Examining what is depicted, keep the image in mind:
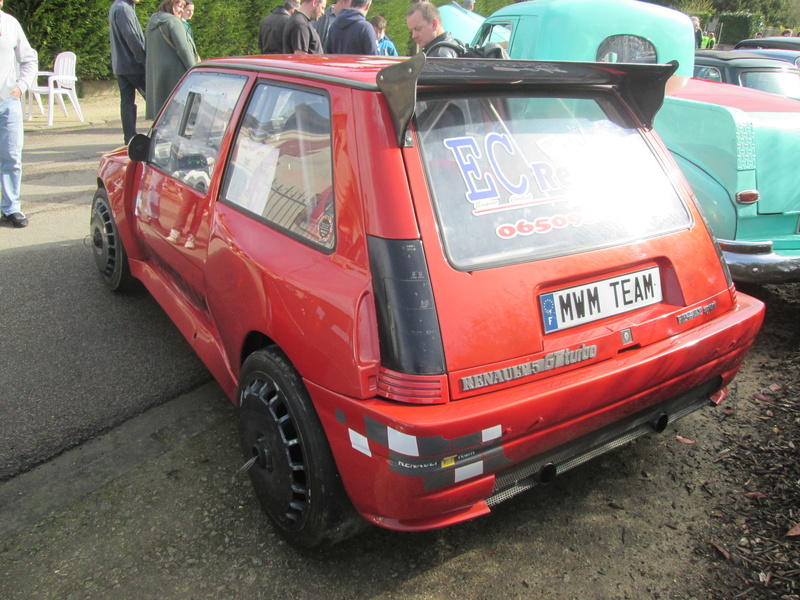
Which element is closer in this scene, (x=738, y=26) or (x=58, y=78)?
(x=58, y=78)

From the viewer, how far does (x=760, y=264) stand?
3.85 metres

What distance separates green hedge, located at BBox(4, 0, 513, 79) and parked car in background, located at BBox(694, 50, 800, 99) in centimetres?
1028

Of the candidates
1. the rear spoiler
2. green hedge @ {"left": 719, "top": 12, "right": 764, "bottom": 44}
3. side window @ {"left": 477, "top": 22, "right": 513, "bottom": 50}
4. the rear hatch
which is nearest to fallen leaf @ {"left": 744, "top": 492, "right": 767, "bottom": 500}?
the rear hatch

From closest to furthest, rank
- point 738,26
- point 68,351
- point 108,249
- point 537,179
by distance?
point 537,179 < point 68,351 < point 108,249 < point 738,26

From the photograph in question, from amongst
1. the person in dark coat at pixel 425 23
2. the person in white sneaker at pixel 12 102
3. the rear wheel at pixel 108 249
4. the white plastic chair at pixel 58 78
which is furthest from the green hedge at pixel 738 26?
the rear wheel at pixel 108 249

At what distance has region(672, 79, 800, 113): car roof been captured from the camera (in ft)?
14.7

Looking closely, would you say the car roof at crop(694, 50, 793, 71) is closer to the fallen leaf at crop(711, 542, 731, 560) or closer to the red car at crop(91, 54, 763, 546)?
the red car at crop(91, 54, 763, 546)

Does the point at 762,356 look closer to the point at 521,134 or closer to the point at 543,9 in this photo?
the point at 521,134

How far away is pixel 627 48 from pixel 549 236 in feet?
12.9

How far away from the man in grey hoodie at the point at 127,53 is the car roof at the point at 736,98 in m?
5.99

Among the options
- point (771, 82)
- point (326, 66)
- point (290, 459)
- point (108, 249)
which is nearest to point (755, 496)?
point (290, 459)

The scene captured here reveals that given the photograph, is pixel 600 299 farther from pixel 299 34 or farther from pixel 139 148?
pixel 299 34

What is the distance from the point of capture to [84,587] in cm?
222

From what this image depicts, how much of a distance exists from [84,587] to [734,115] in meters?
4.06
